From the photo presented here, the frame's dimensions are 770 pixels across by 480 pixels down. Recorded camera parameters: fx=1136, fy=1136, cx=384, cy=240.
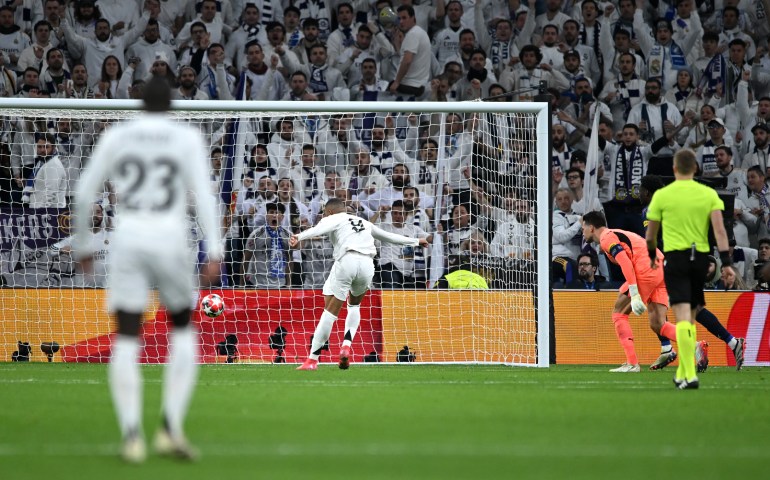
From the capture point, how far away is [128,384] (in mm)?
6020

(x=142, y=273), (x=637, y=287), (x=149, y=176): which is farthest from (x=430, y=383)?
(x=149, y=176)

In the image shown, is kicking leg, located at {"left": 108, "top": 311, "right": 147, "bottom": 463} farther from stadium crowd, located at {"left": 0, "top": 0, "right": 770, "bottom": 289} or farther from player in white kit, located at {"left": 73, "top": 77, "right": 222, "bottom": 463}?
stadium crowd, located at {"left": 0, "top": 0, "right": 770, "bottom": 289}

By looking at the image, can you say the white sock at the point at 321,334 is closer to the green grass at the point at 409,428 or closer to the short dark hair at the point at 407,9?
the green grass at the point at 409,428

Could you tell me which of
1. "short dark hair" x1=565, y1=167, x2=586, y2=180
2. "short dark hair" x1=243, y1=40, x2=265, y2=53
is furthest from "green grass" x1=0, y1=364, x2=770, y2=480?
"short dark hair" x1=243, y1=40, x2=265, y2=53

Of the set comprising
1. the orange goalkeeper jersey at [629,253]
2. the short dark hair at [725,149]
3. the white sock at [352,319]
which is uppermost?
the short dark hair at [725,149]

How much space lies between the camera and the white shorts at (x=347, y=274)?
1500 centimetres

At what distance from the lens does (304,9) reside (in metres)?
21.0

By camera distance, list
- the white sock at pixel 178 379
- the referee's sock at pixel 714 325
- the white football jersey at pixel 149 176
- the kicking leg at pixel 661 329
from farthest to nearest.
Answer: the referee's sock at pixel 714 325
the kicking leg at pixel 661 329
the white football jersey at pixel 149 176
the white sock at pixel 178 379

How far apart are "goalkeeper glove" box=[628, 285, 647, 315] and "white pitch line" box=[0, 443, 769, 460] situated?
21.9ft

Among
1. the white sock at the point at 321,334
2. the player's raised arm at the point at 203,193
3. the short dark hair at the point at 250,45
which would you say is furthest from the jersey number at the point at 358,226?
the player's raised arm at the point at 203,193

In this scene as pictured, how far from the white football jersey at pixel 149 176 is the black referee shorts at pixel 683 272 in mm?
6124

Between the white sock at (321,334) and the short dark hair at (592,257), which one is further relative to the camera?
the short dark hair at (592,257)

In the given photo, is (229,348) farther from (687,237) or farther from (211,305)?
(687,237)

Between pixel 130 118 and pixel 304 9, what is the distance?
5169mm
